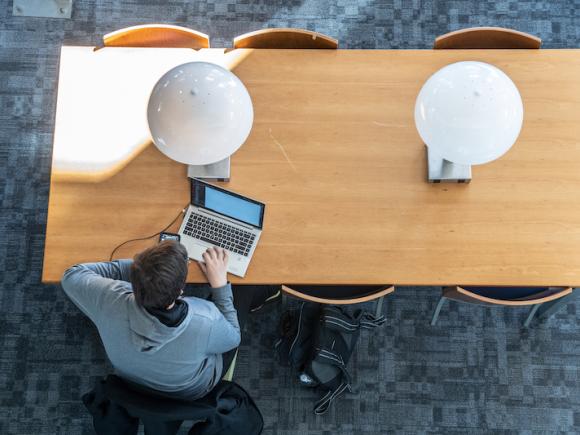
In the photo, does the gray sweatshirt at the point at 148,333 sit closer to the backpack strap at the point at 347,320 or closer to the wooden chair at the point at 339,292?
the wooden chair at the point at 339,292

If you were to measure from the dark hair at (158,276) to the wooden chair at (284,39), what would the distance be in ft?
3.20

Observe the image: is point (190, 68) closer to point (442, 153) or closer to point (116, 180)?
point (116, 180)

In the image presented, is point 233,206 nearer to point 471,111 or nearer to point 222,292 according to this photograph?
point 222,292

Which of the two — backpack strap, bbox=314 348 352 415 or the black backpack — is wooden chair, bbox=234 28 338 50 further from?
backpack strap, bbox=314 348 352 415

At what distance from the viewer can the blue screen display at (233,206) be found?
216cm

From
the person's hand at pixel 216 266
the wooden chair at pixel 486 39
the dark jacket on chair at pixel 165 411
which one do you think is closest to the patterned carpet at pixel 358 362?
the dark jacket on chair at pixel 165 411

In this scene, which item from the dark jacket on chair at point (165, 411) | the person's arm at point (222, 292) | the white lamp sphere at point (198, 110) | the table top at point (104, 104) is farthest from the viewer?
the table top at point (104, 104)

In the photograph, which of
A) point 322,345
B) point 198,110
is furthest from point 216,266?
point 322,345

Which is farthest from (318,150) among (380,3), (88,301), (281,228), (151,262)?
(380,3)

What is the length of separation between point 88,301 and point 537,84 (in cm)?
180

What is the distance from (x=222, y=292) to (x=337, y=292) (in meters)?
0.50

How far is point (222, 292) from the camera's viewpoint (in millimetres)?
2062

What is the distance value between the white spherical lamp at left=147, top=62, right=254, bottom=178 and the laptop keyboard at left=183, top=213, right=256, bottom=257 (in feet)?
1.38

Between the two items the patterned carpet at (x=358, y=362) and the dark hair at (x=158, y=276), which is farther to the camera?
the patterned carpet at (x=358, y=362)
